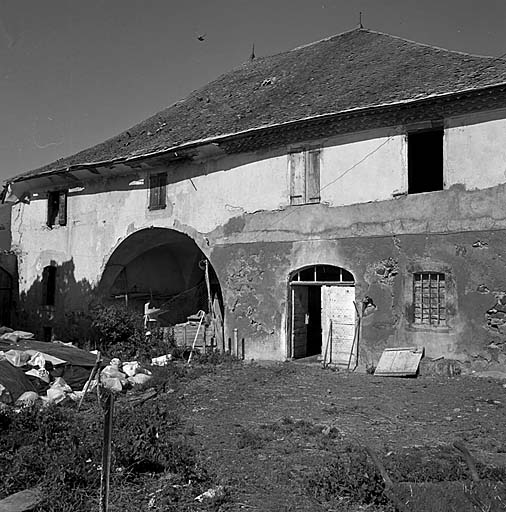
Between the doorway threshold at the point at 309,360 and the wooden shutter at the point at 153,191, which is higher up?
the wooden shutter at the point at 153,191

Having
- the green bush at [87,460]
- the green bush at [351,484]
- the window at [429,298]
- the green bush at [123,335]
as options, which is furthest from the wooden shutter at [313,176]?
the green bush at [351,484]

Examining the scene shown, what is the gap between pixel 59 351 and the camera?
11742mm

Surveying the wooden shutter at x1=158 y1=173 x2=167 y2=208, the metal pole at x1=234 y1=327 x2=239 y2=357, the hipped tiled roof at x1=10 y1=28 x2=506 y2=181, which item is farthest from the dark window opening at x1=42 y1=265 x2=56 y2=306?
the metal pole at x1=234 y1=327 x2=239 y2=357

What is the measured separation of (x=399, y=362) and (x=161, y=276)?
10.3 meters

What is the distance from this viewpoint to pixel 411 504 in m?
4.65

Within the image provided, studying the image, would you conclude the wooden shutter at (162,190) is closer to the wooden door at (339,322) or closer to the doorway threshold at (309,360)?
the wooden door at (339,322)

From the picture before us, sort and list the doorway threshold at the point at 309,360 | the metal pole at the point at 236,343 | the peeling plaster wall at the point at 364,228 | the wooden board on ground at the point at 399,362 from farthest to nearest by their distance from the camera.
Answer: the metal pole at the point at 236,343
the doorway threshold at the point at 309,360
the wooden board on ground at the point at 399,362
the peeling plaster wall at the point at 364,228

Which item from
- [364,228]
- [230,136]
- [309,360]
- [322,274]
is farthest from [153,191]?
[364,228]

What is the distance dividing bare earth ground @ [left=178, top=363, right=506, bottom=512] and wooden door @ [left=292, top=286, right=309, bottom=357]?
1.55 metres

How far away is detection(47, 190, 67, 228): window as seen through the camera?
19.5 m

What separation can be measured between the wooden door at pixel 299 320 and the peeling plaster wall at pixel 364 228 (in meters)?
0.28

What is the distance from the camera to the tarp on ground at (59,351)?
11266mm

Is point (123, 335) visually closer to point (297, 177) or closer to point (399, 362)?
point (297, 177)

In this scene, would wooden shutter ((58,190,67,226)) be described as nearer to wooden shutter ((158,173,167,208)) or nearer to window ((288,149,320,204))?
wooden shutter ((158,173,167,208))
